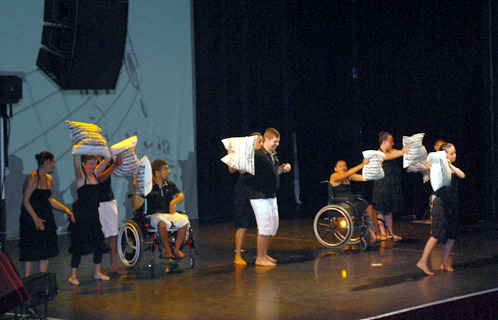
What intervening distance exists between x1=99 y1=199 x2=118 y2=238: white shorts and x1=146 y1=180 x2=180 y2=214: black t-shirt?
1.64 feet

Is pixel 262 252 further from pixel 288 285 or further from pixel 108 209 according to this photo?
pixel 108 209

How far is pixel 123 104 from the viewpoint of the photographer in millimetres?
8969

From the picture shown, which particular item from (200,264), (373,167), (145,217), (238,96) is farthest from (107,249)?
(238,96)

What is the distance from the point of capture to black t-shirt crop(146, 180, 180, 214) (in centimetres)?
615

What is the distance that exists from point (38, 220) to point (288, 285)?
209 cm

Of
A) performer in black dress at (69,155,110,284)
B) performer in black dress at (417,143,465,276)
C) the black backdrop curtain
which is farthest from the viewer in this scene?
the black backdrop curtain

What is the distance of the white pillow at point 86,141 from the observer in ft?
17.4

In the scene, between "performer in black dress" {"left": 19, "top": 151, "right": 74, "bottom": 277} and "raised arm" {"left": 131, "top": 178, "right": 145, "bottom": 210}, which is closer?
"performer in black dress" {"left": 19, "top": 151, "right": 74, "bottom": 277}

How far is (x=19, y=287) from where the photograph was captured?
130 inches

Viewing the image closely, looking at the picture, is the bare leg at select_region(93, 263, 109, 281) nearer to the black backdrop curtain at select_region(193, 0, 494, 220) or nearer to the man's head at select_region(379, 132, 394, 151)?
the man's head at select_region(379, 132, 394, 151)


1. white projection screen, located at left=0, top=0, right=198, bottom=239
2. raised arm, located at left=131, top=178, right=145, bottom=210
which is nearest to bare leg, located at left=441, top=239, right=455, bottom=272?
raised arm, located at left=131, top=178, right=145, bottom=210

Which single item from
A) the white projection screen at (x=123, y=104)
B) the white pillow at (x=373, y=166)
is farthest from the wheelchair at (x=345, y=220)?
the white projection screen at (x=123, y=104)

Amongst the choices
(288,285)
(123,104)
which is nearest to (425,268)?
(288,285)

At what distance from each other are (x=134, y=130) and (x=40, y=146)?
1.37 m
